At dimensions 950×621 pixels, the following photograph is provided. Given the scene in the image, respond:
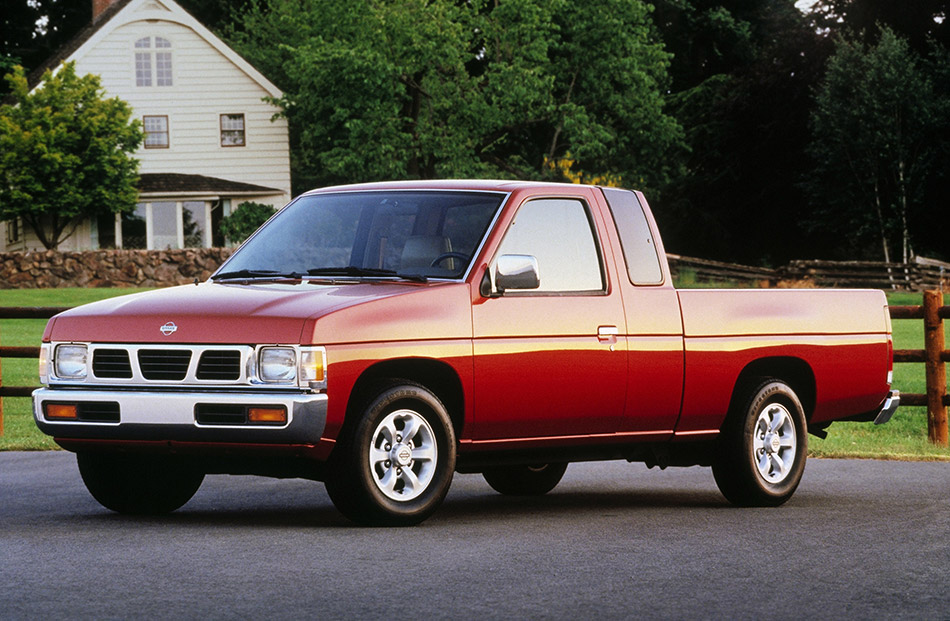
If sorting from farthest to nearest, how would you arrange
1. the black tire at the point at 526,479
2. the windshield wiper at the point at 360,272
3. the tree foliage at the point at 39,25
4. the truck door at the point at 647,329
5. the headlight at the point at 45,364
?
the tree foliage at the point at 39,25
the black tire at the point at 526,479
the truck door at the point at 647,329
the windshield wiper at the point at 360,272
the headlight at the point at 45,364

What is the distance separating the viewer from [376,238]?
389 inches

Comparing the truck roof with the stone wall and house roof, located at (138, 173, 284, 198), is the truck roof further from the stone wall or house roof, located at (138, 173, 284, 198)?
house roof, located at (138, 173, 284, 198)

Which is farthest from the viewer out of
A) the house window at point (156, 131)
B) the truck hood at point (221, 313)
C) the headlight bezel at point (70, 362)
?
the house window at point (156, 131)

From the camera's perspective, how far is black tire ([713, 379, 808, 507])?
10.7 m

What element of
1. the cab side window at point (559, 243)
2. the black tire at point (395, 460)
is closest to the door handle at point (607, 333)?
the cab side window at point (559, 243)

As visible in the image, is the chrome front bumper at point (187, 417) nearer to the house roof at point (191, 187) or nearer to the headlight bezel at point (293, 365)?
the headlight bezel at point (293, 365)

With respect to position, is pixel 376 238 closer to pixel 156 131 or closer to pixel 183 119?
pixel 183 119

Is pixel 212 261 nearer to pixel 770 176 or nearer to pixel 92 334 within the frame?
pixel 770 176

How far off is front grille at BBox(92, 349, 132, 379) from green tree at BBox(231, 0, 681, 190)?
41.2m

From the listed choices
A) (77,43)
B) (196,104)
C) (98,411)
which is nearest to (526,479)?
(98,411)

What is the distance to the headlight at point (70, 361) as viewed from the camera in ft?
29.5

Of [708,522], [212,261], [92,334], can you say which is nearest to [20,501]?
[92,334]

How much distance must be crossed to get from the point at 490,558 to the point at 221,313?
6.33ft

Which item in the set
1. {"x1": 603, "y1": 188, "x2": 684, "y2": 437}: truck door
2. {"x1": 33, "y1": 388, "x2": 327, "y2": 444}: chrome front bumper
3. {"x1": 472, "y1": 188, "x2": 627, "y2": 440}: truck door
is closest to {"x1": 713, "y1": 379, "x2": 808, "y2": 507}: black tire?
{"x1": 603, "y1": 188, "x2": 684, "y2": 437}: truck door
